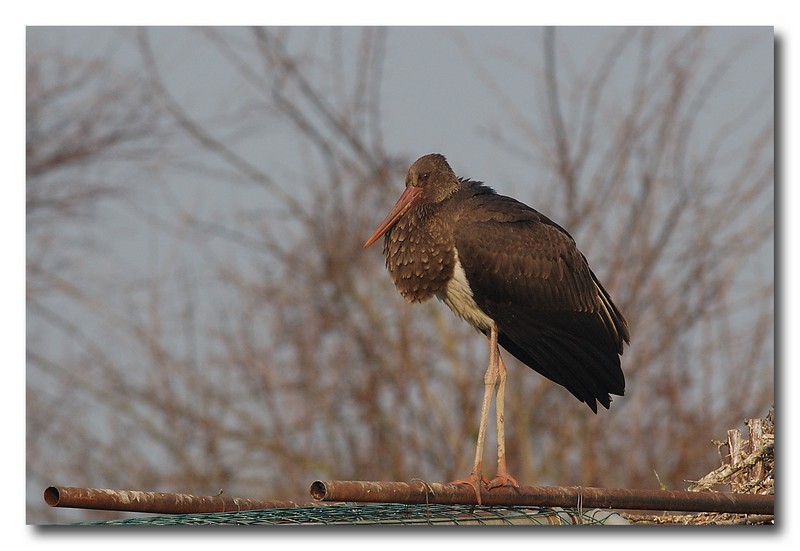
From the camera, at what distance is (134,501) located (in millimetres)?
4066

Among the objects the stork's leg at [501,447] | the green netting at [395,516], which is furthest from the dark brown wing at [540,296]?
the green netting at [395,516]

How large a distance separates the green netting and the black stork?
0.88 feet

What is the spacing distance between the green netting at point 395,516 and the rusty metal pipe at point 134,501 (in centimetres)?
7

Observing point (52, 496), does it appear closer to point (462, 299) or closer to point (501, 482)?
point (501, 482)

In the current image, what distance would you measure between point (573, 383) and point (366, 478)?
11.4 feet

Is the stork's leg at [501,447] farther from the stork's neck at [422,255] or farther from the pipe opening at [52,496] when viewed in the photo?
the pipe opening at [52,496]

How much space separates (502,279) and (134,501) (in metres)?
1.54

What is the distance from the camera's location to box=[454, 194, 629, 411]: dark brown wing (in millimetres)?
4930

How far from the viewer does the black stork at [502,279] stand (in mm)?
4930

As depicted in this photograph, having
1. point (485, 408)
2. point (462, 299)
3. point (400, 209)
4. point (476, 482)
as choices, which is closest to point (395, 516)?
point (476, 482)

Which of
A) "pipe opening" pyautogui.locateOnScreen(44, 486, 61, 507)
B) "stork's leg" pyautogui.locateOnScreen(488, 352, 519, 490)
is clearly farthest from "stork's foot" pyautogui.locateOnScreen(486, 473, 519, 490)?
"pipe opening" pyautogui.locateOnScreen(44, 486, 61, 507)
